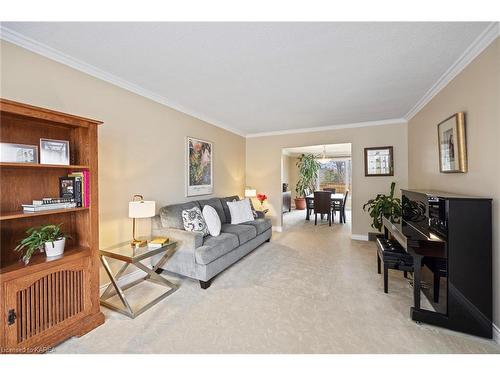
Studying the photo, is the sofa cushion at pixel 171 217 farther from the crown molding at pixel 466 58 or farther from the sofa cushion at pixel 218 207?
the crown molding at pixel 466 58

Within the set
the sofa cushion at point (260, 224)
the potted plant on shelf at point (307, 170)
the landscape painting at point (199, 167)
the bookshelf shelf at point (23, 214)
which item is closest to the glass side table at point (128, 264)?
the bookshelf shelf at point (23, 214)

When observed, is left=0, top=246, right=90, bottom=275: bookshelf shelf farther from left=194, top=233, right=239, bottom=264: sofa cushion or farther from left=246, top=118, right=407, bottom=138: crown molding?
left=246, top=118, right=407, bottom=138: crown molding

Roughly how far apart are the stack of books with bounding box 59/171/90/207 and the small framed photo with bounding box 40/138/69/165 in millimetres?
152

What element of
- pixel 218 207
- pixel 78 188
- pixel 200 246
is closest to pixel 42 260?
pixel 78 188

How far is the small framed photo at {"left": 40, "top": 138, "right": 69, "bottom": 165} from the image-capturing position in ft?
5.30

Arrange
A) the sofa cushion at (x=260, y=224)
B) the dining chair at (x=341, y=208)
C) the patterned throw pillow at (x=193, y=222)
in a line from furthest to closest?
the dining chair at (x=341, y=208) < the sofa cushion at (x=260, y=224) < the patterned throw pillow at (x=193, y=222)

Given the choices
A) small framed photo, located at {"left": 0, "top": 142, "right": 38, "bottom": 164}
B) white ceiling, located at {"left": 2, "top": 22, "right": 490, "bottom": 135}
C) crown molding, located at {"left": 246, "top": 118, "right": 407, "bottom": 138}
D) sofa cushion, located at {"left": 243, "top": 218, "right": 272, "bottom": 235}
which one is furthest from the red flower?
small framed photo, located at {"left": 0, "top": 142, "right": 38, "bottom": 164}

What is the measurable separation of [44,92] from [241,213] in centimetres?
297

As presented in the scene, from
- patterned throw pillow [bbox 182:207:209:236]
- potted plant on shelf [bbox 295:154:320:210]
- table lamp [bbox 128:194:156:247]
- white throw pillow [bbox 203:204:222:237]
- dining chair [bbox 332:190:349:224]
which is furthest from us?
potted plant on shelf [bbox 295:154:320:210]

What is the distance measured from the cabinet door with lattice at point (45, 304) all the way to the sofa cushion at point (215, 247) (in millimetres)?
1052

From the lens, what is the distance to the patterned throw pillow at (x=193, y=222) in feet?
9.27

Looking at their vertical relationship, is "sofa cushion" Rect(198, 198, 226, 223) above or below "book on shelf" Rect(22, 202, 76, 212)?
below
